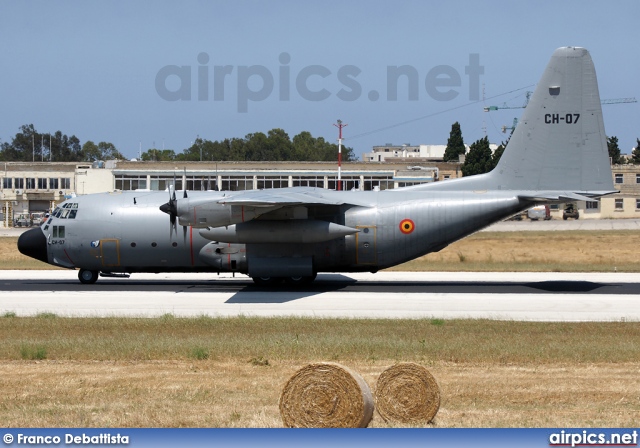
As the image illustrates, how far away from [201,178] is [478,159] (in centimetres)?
4362

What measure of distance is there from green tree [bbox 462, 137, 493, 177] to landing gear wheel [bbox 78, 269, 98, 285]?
243 ft

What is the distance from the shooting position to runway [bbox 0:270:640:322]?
25.4 m

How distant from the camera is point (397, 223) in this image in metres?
30.7

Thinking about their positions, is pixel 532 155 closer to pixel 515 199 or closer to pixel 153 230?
pixel 515 199

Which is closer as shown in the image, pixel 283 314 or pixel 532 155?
pixel 283 314

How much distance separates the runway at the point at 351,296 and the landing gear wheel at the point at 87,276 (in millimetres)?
387

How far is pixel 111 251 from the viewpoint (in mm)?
31875

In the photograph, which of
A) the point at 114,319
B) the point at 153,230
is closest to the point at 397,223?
the point at 153,230

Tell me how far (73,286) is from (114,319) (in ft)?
33.5

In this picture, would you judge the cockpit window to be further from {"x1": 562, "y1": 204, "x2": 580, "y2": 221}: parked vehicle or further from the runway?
{"x1": 562, "y1": 204, "x2": 580, "y2": 221}: parked vehicle

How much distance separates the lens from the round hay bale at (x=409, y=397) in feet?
38.0

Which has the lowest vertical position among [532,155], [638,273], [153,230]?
[638,273]

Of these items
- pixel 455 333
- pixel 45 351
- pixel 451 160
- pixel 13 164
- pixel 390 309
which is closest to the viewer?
pixel 45 351

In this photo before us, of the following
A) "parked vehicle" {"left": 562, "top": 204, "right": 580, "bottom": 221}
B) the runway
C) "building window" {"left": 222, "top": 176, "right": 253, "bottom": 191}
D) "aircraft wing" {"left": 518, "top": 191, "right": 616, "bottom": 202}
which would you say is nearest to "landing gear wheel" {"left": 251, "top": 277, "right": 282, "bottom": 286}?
the runway
